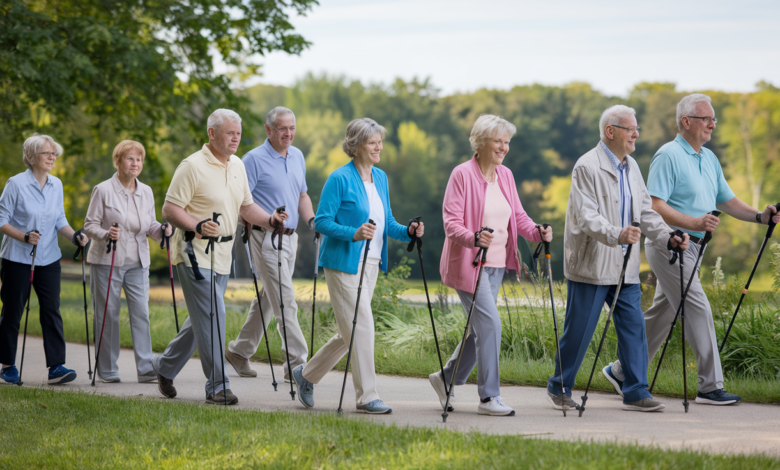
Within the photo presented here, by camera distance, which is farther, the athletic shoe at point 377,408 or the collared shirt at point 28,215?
the collared shirt at point 28,215

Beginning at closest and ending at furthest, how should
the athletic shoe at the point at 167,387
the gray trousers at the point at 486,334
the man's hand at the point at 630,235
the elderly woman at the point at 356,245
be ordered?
the man's hand at the point at 630,235 < the gray trousers at the point at 486,334 < the elderly woman at the point at 356,245 < the athletic shoe at the point at 167,387

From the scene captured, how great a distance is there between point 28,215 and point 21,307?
0.88m

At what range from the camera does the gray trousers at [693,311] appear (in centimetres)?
590

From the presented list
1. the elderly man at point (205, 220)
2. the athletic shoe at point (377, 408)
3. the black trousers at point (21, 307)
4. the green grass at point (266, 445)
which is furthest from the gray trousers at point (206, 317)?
the black trousers at point (21, 307)

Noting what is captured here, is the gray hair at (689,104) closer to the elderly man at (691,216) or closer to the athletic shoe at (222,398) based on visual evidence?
the elderly man at (691,216)

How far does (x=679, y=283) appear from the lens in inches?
237

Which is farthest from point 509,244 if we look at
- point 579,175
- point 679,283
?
point 679,283

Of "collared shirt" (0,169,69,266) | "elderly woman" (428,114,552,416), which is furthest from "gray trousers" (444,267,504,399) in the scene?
"collared shirt" (0,169,69,266)

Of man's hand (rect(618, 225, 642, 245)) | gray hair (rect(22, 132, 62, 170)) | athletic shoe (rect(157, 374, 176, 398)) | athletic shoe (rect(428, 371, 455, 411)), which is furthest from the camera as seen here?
gray hair (rect(22, 132, 62, 170))

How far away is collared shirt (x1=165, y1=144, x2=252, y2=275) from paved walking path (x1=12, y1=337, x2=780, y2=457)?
3.83 feet

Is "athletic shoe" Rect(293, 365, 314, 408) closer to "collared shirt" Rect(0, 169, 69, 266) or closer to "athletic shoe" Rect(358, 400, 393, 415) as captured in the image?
"athletic shoe" Rect(358, 400, 393, 415)

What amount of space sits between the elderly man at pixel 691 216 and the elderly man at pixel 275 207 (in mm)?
2729

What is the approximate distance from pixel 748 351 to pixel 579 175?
258 centimetres

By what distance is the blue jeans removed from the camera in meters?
5.66
